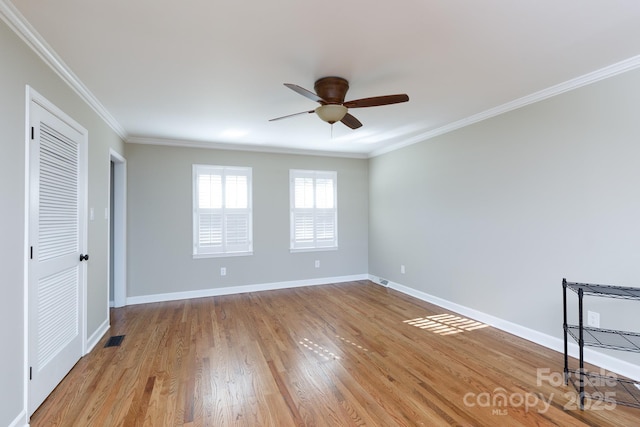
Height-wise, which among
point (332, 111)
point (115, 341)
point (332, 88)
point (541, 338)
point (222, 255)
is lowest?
point (115, 341)

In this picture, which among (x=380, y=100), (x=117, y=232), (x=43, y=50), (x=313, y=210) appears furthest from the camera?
(x=313, y=210)

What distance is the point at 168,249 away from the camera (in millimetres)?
4707

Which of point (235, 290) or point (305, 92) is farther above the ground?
point (305, 92)

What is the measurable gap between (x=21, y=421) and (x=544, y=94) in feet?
15.7

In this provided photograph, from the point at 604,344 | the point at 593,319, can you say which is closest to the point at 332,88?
the point at 604,344

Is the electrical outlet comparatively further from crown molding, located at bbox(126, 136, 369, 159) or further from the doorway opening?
the doorway opening

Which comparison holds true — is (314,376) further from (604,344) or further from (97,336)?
(97,336)

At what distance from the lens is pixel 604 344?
2125 millimetres

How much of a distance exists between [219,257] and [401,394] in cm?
362

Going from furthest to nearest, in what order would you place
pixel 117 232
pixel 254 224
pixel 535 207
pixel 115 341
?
pixel 254 224 < pixel 117 232 < pixel 115 341 < pixel 535 207

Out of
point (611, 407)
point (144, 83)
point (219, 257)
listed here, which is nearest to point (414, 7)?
point (144, 83)

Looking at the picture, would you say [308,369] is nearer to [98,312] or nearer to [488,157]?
[98,312]

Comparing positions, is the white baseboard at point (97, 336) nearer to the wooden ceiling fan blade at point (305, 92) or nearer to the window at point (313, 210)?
the window at point (313, 210)

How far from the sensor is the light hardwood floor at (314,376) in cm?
198
